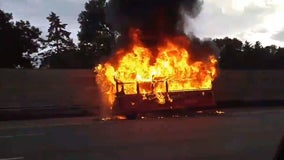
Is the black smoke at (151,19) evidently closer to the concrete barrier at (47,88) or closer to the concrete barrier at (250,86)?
the concrete barrier at (47,88)

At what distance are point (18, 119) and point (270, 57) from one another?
40.3 m

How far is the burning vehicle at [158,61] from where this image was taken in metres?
25.7

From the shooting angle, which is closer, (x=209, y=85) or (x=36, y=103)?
(x=209, y=85)

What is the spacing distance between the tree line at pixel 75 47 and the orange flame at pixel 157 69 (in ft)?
41.4

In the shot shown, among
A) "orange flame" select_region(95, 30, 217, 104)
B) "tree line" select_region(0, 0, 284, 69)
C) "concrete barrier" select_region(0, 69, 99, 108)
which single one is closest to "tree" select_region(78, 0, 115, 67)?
"tree line" select_region(0, 0, 284, 69)

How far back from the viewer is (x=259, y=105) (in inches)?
1502

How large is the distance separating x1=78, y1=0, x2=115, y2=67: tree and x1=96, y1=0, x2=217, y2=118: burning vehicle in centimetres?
2318

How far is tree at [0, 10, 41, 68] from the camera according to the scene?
4847 cm

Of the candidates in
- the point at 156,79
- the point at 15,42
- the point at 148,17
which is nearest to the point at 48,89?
the point at 148,17

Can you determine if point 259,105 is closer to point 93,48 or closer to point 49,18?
point 93,48

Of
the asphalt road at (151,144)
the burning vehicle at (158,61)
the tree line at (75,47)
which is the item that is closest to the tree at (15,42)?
the tree line at (75,47)

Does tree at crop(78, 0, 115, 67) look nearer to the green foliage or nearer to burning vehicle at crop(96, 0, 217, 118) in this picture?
the green foliage

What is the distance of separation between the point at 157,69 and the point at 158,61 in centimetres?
55

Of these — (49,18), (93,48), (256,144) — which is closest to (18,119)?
(256,144)
